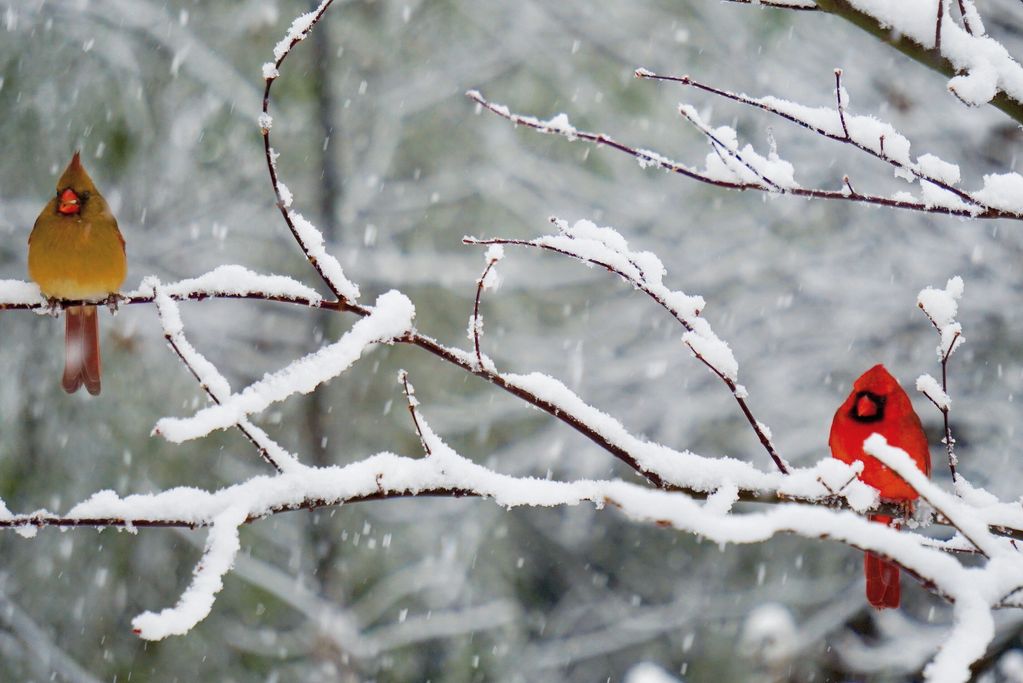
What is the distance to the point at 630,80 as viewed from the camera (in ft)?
23.5

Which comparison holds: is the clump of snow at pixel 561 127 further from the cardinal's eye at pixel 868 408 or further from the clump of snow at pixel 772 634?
the clump of snow at pixel 772 634

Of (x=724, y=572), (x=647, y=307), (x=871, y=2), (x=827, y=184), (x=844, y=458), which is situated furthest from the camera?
(x=724, y=572)

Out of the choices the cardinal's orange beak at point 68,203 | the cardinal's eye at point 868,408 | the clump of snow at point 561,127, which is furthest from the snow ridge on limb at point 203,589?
the cardinal's orange beak at point 68,203

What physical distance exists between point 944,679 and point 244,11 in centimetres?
704

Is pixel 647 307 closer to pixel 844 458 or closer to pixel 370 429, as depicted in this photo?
pixel 370 429

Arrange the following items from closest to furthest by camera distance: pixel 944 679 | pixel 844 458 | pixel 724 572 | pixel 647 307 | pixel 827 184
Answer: pixel 944 679
pixel 844 458
pixel 827 184
pixel 647 307
pixel 724 572

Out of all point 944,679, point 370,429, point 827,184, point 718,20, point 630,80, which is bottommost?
point 944,679

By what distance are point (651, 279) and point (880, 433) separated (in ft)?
3.43

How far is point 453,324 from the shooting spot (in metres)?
7.46

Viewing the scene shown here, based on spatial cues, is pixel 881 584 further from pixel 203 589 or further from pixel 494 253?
pixel 203 589

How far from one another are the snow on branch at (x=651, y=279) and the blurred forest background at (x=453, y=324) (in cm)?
397

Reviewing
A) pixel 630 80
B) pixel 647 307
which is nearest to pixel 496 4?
pixel 630 80

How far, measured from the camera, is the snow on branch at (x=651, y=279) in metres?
1.43

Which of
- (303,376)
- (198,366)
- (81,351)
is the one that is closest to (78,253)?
(81,351)
